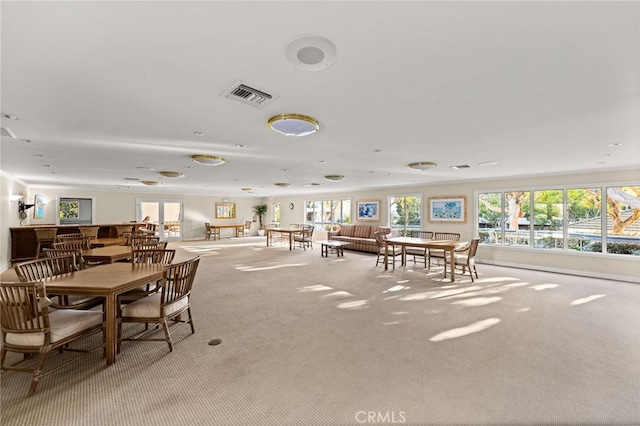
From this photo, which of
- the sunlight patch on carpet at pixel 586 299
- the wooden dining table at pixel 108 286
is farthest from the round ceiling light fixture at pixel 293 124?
the sunlight patch on carpet at pixel 586 299

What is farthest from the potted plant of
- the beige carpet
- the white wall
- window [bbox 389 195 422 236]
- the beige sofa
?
the beige carpet

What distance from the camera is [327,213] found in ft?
43.0

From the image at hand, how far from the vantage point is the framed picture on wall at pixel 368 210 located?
1070cm

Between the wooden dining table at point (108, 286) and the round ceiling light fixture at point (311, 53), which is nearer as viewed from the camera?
the round ceiling light fixture at point (311, 53)

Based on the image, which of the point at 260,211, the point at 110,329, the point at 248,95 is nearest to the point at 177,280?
the point at 110,329

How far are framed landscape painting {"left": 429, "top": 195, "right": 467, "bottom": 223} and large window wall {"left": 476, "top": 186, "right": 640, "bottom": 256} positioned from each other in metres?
0.40

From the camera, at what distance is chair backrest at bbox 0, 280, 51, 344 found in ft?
6.55

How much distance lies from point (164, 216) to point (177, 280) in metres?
12.1

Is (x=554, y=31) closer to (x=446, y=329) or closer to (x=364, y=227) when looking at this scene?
(x=446, y=329)

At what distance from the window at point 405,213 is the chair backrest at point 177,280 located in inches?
321

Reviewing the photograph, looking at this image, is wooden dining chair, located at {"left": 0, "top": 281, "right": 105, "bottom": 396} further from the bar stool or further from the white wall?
the white wall

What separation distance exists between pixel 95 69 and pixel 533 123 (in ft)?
13.8

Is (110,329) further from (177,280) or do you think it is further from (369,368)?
(369,368)

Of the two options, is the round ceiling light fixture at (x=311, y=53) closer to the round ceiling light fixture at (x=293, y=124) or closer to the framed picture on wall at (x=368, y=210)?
the round ceiling light fixture at (x=293, y=124)
